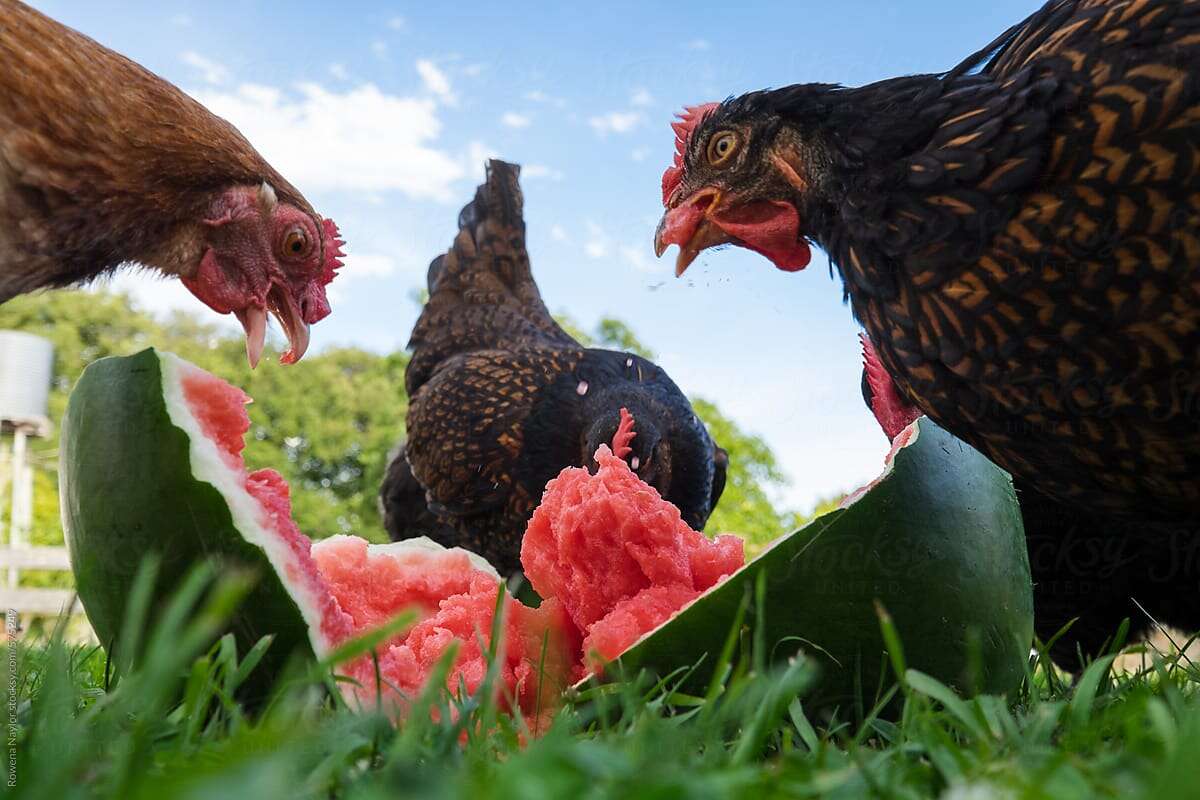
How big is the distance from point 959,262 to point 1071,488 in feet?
1.21

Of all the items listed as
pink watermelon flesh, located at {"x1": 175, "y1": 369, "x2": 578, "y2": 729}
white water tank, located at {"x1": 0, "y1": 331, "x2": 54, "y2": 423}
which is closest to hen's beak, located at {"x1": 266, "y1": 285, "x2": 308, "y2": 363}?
pink watermelon flesh, located at {"x1": 175, "y1": 369, "x2": 578, "y2": 729}

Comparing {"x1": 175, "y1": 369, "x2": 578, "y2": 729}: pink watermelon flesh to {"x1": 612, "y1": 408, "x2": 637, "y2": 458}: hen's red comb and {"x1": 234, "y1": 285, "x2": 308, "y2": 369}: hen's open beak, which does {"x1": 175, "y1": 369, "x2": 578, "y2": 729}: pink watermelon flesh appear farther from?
{"x1": 612, "y1": 408, "x2": 637, "y2": 458}: hen's red comb

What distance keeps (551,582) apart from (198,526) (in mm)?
551

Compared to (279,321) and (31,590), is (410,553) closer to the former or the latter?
(279,321)

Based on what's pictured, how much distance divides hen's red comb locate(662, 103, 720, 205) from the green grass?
3.88 ft

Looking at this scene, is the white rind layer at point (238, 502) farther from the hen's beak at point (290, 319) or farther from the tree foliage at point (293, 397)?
the tree foliage at point (293, 397)

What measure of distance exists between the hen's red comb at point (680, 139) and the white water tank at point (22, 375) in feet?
15.1

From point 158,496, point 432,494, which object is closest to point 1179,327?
point 158,496

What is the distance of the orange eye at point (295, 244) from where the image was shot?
207cm

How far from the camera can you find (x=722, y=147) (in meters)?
1.63

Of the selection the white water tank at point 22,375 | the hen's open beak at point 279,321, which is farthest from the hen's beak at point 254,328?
the white water tank at point 22,375

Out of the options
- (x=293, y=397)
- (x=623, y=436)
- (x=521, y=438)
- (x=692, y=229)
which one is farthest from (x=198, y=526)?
(x=293, y=397)

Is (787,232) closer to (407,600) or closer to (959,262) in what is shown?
(959,262)

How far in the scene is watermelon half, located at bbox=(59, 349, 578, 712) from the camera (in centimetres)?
114
